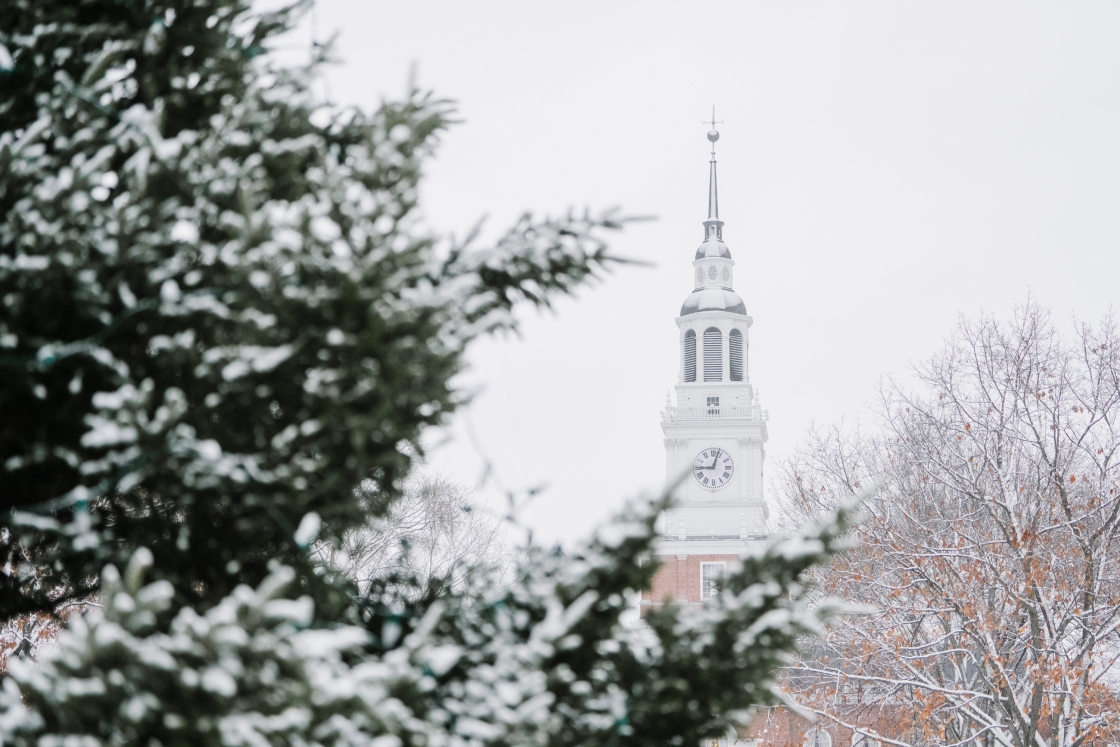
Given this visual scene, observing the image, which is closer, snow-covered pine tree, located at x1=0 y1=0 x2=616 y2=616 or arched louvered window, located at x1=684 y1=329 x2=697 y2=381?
snow-covered pine tree, located at x1=0 y1=0 x2=616 y2=616

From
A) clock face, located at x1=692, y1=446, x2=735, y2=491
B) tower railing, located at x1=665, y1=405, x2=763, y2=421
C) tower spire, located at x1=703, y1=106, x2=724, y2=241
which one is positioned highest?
tower spire, located at x1=703, y1=106, x2=724, y2=241

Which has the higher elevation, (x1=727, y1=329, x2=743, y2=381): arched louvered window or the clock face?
(x1=727, y1=329, x2=743, y2=381): arched louvered window

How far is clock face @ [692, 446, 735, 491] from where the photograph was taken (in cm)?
5238

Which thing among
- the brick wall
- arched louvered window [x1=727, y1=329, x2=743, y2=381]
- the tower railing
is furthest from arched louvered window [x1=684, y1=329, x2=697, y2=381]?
the brick wall

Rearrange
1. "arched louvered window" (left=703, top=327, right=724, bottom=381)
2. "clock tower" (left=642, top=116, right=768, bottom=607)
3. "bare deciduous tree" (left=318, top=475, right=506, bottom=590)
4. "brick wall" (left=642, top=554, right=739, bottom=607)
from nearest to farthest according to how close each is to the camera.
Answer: "bare deciduous tree" (left=318, top=475, right=506, bottom=590)
"brick wall" (left=642, top=554, right=739, bottom=607)
"clock tower" (left=642, top=116, right=768, bottom=607)
"arched louvered window" (left=703, top=327, right=724, bottom=381)

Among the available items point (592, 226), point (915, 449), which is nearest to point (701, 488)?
point (915, 449)

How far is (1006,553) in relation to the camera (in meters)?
17.3

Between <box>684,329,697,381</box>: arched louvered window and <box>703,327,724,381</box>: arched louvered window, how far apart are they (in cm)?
46

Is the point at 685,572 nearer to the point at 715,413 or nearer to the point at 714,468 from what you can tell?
the point at 714,468

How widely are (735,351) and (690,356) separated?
79.5 inches

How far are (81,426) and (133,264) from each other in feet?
2.11

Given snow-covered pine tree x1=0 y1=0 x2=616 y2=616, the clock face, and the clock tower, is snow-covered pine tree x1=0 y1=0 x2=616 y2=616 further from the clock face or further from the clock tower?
the clock face

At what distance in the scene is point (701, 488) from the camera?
52.6m

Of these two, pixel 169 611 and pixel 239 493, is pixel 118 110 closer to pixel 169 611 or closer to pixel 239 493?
pixel 239 493
